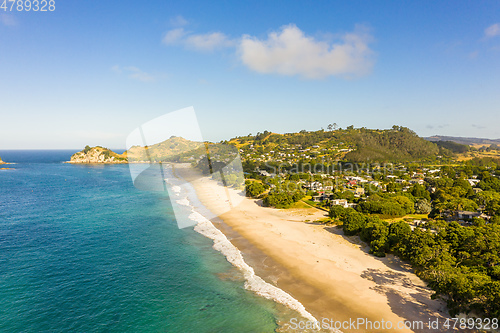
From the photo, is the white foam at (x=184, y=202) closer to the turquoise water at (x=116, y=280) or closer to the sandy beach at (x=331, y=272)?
the turquoise water at (x=116, y=280)

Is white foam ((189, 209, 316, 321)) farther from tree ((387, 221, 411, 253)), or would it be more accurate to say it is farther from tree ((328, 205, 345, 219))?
tree ((328, 205, 345, 219))

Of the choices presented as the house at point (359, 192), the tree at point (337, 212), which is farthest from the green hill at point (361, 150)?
the tree at point (337, 212)

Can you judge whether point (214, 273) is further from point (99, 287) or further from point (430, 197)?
point (430, 197)

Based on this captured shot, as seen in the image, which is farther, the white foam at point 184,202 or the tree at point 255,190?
the tree at point 255,190

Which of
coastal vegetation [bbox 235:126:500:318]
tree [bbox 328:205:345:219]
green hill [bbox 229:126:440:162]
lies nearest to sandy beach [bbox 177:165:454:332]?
coastal vegetation [bbox 235:126:500:318]

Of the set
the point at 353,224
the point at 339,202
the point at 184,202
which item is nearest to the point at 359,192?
the point at 339,202

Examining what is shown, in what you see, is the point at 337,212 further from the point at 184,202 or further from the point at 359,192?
the point at 184,202

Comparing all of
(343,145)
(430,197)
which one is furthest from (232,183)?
(343,145)
